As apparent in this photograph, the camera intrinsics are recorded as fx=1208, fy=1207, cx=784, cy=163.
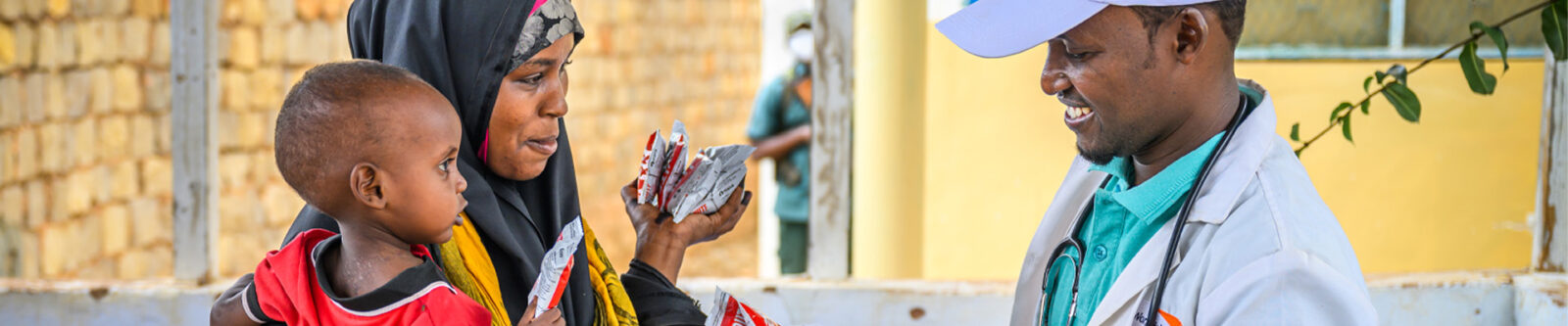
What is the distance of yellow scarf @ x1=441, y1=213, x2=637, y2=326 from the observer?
5.61ft

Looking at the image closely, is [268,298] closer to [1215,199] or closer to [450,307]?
[450,307]

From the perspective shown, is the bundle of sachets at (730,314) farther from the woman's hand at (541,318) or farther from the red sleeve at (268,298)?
the red sleeve at (268,298)

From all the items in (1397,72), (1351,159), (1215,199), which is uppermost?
(1397,72)

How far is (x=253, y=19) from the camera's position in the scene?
6129mm

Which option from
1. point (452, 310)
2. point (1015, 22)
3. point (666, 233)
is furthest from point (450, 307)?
point (1015, 22)

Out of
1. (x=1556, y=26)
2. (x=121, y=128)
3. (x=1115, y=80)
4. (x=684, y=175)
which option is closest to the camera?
(x=1115, y=80)

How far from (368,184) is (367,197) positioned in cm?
2

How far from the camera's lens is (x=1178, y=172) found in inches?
67.1

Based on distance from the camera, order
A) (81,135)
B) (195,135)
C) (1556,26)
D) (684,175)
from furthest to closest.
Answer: (81,135) → (195,135) → (1556,26) → (684,175)

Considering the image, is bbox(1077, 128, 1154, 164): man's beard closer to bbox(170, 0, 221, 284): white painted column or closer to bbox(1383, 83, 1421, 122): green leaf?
bbox(1383, 83, 1421, 122): green leaf

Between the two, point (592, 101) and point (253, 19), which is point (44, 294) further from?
point (592, 101)

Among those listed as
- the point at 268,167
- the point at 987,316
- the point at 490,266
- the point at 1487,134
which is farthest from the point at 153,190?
the point at 1487,134

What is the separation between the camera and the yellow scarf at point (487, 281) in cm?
171

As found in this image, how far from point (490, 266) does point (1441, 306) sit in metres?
2.89
